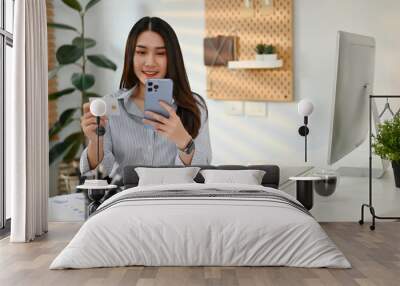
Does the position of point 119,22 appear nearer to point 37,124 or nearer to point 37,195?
point 37,124

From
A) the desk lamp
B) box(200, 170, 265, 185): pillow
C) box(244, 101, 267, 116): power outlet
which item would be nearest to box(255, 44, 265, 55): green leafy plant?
box(244, 101, 267, 116): power outlet

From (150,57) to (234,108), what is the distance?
1.02 m

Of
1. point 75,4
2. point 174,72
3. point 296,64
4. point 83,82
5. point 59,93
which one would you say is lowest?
point 59,93

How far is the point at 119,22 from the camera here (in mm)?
7336

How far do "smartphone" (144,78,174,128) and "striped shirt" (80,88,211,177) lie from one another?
0.15m

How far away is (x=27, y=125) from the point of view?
6070 millimetres

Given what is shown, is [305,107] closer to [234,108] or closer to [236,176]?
[234,108]

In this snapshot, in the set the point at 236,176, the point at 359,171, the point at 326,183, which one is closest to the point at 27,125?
the point at 236,176

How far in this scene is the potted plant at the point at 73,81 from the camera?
7371 millimetres

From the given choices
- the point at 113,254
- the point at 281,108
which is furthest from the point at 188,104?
the point at 113,254

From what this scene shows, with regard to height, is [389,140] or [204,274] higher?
[389,140]

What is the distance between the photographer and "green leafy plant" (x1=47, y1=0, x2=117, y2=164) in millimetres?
7375

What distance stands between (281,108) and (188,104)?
97cm

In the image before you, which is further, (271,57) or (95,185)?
(271,57)
